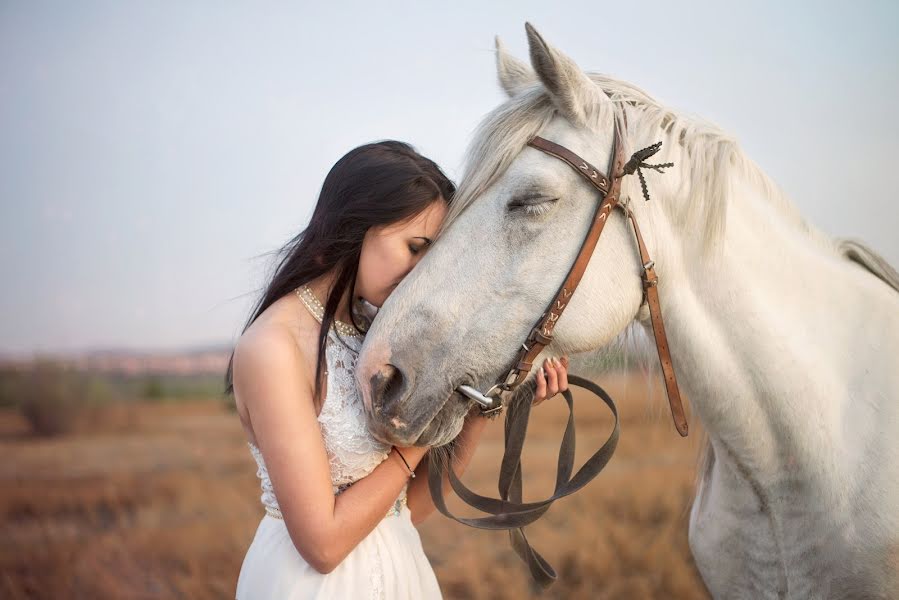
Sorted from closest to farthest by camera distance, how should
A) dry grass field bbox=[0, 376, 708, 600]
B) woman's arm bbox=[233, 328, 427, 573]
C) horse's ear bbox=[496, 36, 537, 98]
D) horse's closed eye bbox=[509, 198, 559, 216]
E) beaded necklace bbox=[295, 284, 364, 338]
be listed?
woman's arm bbox=[233, 328, 427, 573], horse's closed eye bbox=[509, 198, 559, 216], beaded necklace bbox=[295, 284, 364, 338], horse's ear bbox=[496, 36, 537, 98], dry grass field bbox=[0, 376, 708, 600]

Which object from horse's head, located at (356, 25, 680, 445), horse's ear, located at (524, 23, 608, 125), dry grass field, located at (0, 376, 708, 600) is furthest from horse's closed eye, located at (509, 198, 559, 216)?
dry grass field, located at (0, 376, 708, 600)

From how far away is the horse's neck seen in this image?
1359 mm

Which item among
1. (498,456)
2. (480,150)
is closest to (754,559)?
(480,150)

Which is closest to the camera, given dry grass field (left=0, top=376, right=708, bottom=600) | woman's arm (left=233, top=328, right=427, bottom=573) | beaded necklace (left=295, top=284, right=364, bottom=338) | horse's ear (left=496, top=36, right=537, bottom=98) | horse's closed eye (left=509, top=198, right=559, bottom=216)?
woman's arm (left=233, top=328, right=427, bottom=573)

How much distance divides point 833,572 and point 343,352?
1.33 m

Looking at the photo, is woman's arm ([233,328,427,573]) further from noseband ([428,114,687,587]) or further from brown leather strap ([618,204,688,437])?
brown leather strap ([618,204,688,437])

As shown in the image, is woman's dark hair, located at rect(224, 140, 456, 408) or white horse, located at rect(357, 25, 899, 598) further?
woman's dark hair, located at rect(224, 140, 456, 408)

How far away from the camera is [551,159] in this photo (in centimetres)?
137

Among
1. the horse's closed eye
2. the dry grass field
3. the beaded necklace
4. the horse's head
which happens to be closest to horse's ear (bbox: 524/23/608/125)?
the horse's head

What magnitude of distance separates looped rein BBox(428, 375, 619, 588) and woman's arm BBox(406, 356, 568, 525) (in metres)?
0.07

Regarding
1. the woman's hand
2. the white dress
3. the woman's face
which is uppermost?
the woman's face

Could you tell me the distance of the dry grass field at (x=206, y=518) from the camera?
3592mm

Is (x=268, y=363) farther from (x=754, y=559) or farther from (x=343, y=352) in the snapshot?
(x=754, y=559)

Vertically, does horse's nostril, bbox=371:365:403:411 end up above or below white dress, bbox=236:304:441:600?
above
